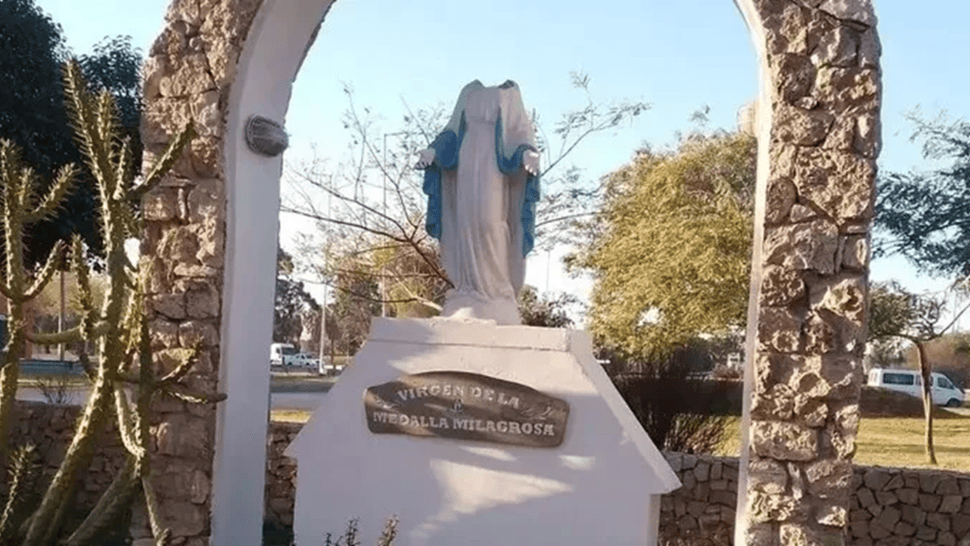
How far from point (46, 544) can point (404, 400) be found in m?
1.91

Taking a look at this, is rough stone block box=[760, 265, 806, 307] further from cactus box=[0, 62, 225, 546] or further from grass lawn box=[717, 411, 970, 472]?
grass lawn box=[717, 411, 970, 472]

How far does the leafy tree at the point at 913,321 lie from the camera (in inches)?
583

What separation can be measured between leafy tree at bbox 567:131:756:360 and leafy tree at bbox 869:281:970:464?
7.53ft

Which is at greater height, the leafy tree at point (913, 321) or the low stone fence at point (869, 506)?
the leafy tree at point (913, 321)

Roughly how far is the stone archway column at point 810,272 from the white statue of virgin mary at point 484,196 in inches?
56.7

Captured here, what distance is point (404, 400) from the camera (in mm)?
5875

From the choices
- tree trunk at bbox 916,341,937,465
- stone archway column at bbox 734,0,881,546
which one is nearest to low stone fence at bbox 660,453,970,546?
stone archway column at bbox 734,0,881,546

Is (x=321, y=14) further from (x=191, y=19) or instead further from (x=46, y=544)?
(x=46, y=544)

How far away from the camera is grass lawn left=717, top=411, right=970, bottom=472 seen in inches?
558

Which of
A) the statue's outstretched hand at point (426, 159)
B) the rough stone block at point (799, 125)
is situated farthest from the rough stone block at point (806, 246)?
the statue's outstretched hand at point (426, 159)

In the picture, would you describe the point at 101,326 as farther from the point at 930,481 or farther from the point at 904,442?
the point at 904,442

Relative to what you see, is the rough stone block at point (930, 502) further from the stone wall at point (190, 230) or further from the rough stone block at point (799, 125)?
the stone wall at point (190, 230)

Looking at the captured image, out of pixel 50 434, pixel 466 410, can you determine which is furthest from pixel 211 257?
pixel 50 434

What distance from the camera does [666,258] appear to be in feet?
55.4
